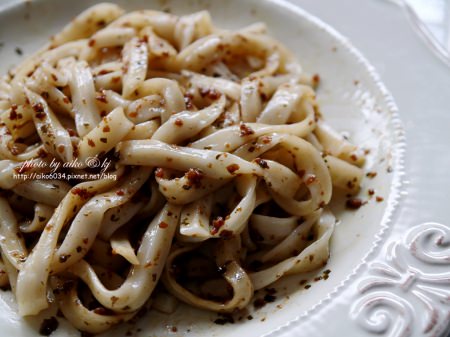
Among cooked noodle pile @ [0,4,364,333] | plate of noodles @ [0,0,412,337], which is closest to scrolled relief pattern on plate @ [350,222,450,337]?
plate of noodles @ [0,0,412,337]

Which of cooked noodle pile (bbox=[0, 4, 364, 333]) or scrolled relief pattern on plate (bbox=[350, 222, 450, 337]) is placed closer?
scrolled relief pattern on plate (bbox=[350, 222, 450, 337])

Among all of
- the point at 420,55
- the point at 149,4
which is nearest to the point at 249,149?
the point at 420,55

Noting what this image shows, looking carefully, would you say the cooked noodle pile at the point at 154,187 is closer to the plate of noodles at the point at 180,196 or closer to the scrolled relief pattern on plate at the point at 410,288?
the plate of noodles at the point at 180,196

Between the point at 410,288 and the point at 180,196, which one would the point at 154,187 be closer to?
the point at 180,196

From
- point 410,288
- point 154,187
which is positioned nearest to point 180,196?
point 154,187

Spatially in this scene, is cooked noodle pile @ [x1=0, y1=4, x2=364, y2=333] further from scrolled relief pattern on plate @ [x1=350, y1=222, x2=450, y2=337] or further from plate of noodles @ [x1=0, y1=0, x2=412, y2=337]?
scrolled relief pattern on plate @ [x1=350, y1=222, x2=450, y2=337]
